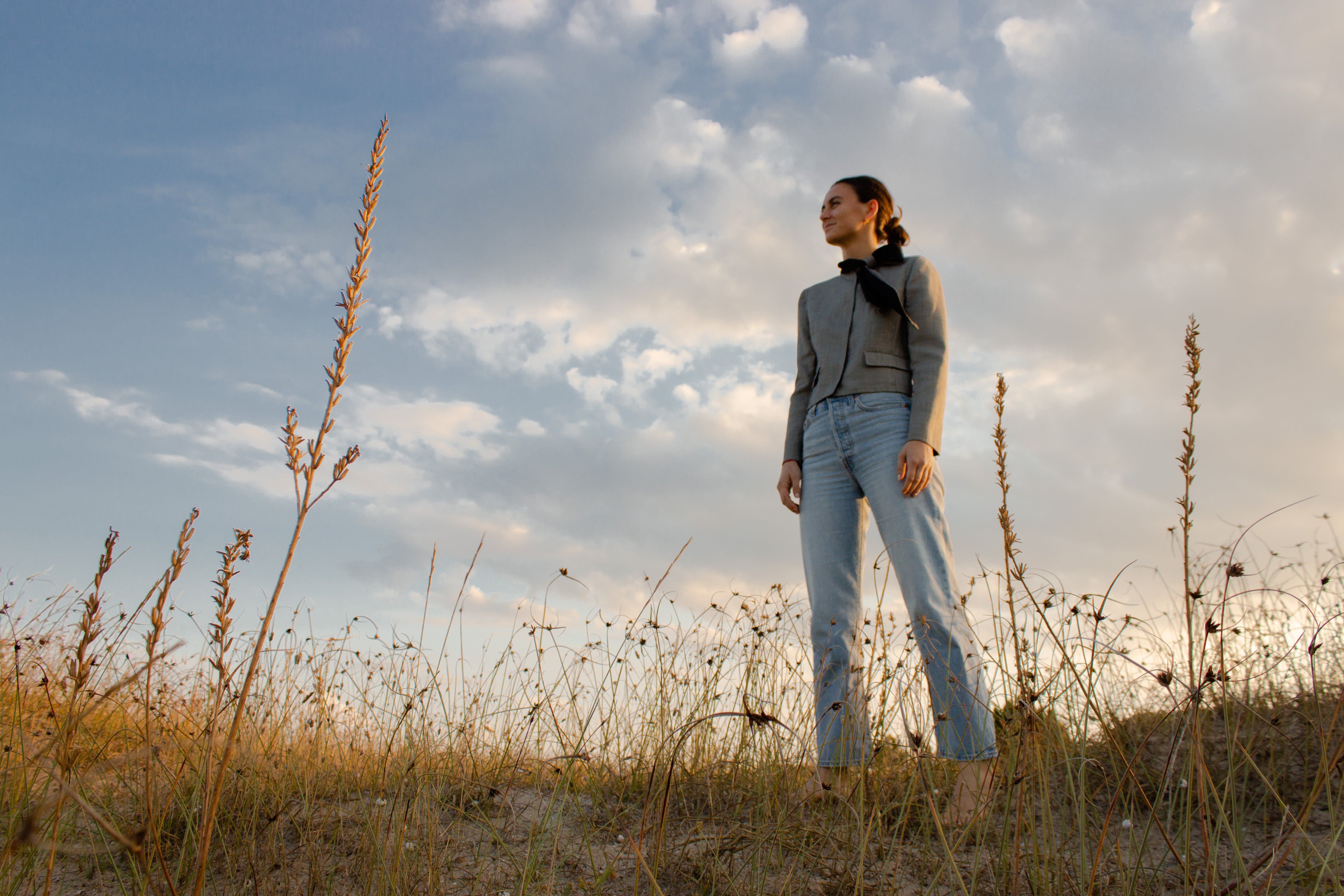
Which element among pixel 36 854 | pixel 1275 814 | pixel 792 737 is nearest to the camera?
pixel 36 854

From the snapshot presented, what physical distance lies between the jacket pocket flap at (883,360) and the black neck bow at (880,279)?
0.17 m

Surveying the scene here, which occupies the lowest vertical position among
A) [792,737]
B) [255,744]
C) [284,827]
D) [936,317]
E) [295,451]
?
Answer: [284,827]

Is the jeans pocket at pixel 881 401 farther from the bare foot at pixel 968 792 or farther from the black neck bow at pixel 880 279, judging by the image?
the bare foot at pixel 968 792

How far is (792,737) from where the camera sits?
2.76 metres

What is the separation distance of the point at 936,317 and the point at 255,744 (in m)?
3.53

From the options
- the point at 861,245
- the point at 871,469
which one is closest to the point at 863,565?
the point at 871,469

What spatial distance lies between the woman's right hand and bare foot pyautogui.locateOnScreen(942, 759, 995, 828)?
127 centimetres

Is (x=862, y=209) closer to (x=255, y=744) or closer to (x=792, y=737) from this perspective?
(x=792, y=737)

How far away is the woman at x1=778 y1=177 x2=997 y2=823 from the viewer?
280cm

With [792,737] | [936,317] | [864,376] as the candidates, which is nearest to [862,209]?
[936,317]

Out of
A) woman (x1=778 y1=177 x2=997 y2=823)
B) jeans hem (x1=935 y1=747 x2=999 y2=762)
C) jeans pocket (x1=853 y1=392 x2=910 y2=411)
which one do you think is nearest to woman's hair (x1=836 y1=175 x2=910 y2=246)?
woman (x1=778 y1=177 x2=997 y2=823)

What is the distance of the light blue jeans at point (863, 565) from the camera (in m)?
2.77

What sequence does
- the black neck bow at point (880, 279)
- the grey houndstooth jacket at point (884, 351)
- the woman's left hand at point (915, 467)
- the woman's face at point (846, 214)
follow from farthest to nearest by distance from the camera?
the woman's face at point (846, 214) < the black neck bow at point (880, 279) < the grey houndstooth jacket at point (884, 351) < the woman's left hand at point (915, 467)

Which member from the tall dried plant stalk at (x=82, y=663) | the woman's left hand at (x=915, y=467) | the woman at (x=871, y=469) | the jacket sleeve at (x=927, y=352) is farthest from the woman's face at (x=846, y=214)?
the tall dried plant stalk at (x=82, y=663)
